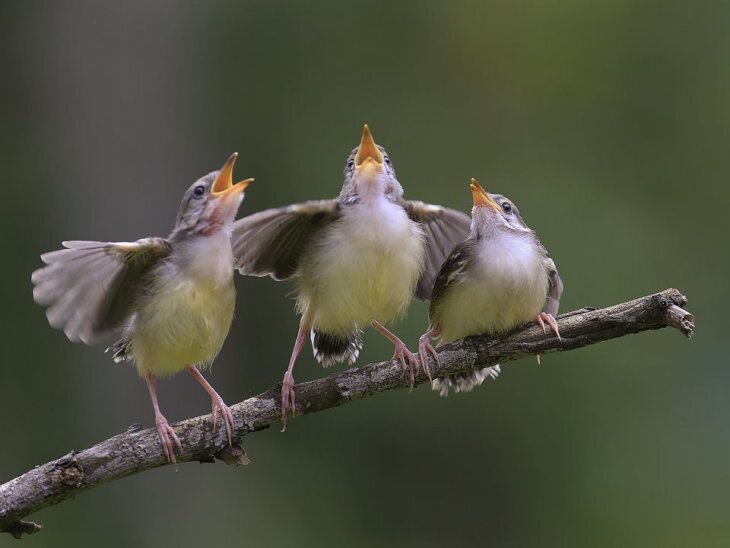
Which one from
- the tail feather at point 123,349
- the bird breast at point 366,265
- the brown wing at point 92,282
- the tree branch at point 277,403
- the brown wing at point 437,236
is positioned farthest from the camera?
the brown wing at point 437,236

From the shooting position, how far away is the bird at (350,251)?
18.8 ft

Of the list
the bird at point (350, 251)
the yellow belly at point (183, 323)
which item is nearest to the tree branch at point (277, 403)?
the bird at point (350, 251)

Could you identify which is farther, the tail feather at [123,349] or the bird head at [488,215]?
the bird head at [488,215]

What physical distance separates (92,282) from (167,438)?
2.57ft

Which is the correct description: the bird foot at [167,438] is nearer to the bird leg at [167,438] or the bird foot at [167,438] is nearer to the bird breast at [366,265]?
the bird leg at [167,438]

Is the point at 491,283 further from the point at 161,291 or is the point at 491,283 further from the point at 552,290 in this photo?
the point at 161,291

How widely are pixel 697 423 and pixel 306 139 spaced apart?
489cm

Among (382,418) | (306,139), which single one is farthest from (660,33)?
(382,418)

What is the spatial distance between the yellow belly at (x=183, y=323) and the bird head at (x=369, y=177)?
2.74 ft

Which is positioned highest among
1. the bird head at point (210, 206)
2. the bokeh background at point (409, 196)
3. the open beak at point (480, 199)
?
the bird head at point (210, 206)

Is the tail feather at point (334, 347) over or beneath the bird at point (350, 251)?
beneath

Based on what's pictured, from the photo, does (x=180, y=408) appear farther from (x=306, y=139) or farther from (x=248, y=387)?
(x=306, y=139)

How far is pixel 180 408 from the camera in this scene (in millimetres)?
10234

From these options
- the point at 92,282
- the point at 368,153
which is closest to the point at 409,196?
the point at 368,153
